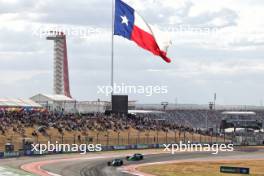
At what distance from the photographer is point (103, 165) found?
189 feet

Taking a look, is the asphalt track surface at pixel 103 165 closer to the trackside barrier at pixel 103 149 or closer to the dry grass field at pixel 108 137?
the trackside barrier at pixel 103 149

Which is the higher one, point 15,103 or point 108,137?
point 15,103

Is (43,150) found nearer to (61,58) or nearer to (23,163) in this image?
(23,163)

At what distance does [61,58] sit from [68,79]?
7940 mm

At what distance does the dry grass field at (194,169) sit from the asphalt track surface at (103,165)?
3451 millimetres

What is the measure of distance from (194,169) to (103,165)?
900 centimetres

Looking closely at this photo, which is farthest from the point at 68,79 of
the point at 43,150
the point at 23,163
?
the point at 23,163

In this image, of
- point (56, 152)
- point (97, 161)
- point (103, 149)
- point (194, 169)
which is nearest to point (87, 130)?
point (103, 149)

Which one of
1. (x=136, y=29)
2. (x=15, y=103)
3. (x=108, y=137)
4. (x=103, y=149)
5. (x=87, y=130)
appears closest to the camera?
(x=136, y=29)

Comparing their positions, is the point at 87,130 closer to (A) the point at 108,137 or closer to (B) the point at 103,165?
(A) the point at 108,137

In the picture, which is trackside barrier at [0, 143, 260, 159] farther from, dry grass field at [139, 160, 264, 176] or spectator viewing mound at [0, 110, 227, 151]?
dry grass field at [139, 160, 264, 176]

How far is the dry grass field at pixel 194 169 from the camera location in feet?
174

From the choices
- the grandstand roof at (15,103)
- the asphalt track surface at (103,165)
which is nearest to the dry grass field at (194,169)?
the asphalt track surface at (103,165)

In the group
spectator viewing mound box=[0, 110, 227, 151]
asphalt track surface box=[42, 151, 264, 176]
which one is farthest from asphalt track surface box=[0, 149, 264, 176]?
spectator viewing mound box=[0, 110, 227, 151]
